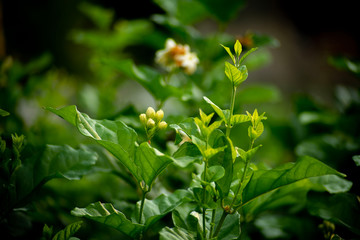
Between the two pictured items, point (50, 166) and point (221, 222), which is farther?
point (50, 166)

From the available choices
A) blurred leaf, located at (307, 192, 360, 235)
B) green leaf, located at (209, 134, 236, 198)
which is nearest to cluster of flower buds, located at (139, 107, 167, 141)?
green leaf, located at (209, 134, 236, 198)

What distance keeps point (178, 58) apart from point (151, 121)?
0.50 meters

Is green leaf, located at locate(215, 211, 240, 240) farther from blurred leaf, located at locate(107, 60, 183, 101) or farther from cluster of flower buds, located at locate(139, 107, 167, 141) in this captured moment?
blurred leaf, located at locate(107, 60, 183, 101)

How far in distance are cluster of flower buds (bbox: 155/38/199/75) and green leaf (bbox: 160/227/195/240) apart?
62 cm

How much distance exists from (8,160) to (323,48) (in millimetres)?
3787

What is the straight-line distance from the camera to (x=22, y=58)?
7.63 ft

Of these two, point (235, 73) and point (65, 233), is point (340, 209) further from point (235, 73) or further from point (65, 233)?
point (65, 233)

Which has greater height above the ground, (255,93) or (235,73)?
(235,73)

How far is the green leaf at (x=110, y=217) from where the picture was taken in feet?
1.95

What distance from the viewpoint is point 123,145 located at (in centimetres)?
65

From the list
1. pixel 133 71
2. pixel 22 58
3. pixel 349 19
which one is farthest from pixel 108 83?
pixel 349 19

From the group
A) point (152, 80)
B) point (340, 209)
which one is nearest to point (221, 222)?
point (340, 209)

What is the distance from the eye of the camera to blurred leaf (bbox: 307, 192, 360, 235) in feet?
2.58

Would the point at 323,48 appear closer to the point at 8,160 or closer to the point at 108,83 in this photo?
the point at 108,83
